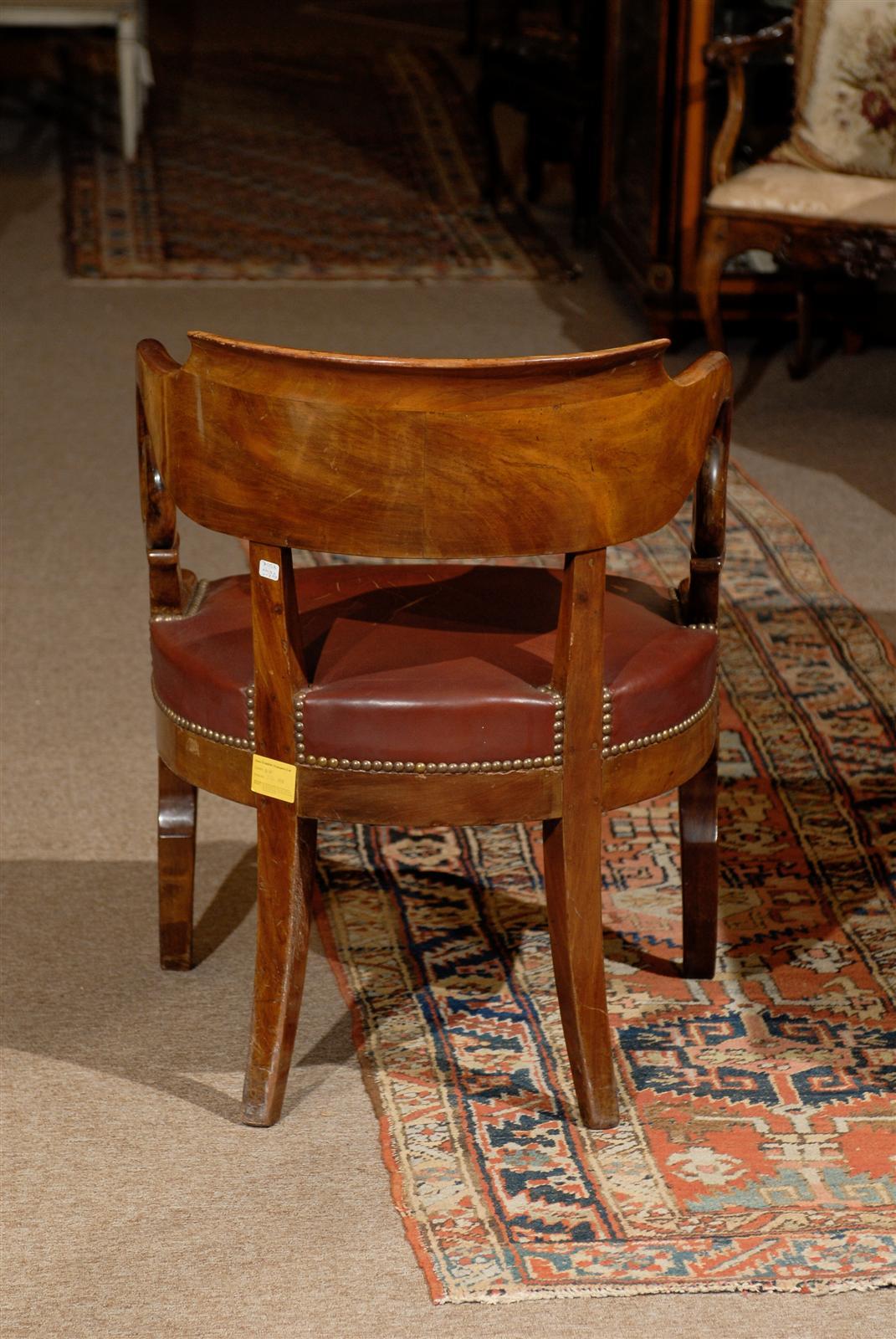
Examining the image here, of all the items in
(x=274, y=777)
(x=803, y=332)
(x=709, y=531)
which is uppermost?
(x=709, y=531)

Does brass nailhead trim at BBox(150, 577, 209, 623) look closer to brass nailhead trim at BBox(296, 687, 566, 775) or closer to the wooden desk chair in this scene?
the wooden desk chair

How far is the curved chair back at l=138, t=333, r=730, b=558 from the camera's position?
1.98 metres

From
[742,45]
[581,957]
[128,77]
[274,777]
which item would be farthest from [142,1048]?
[128,77]

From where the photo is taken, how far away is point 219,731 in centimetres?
228

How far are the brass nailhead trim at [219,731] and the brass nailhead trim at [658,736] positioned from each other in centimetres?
44

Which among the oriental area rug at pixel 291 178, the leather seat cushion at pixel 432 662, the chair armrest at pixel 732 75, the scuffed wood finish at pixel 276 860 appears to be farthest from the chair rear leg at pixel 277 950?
the oriental area rug at pixel 291 178

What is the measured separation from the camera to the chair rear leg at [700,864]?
8.52ft

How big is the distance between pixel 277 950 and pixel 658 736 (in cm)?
55

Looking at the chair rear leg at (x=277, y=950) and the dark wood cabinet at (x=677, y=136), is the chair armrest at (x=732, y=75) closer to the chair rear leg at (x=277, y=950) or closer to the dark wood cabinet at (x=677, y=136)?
the dark wood cabinet at (x=677, y=136)

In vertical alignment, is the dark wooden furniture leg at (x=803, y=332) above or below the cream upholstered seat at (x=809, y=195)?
below

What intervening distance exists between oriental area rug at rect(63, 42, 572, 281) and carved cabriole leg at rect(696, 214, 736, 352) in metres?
1.65

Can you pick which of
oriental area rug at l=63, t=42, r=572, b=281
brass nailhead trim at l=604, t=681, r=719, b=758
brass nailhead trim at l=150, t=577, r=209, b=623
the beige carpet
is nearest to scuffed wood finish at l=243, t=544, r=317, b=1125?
the beige carpet

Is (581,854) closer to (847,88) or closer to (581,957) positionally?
(581,957)

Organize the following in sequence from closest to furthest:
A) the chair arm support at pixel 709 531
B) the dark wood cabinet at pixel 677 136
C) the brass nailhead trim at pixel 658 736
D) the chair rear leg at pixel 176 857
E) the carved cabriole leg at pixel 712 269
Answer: the brass nailhead trim at pixel 658 736 → the chair arm support at pixel 709 531 → the chair rear leg at pixel 176 857 → the carved cabriole leg at pixel 712 269 → the dark wood cabinet at pixel 677 136
